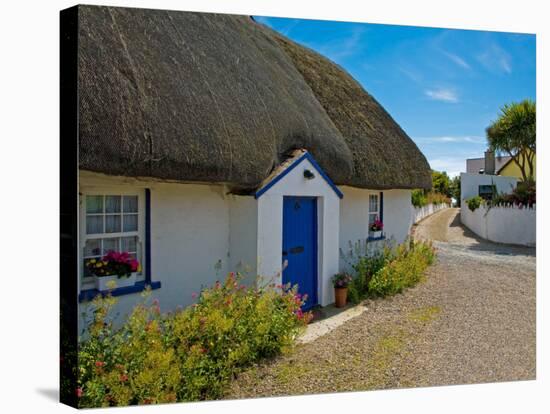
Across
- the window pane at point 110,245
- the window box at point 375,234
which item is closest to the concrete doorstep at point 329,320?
the window box at point 375,234

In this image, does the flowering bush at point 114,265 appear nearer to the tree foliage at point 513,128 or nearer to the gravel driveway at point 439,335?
the gravel driveway at point 439,335

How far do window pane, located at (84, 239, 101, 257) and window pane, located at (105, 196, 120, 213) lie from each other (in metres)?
0.29

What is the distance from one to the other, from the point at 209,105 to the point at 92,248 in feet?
5.79

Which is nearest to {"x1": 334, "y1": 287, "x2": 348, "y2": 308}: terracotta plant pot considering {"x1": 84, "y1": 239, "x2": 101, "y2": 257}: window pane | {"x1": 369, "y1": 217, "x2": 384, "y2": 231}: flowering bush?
{"x1": 369, "y1": 217, "x2": 384, "y2": 231}: flowering bush

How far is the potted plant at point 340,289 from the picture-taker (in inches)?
258

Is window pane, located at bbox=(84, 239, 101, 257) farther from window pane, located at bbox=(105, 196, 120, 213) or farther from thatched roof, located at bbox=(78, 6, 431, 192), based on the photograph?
thatched roof, located at bbox=(78, 6, 431, 192)

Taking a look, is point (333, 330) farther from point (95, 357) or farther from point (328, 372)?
point (95, 357)

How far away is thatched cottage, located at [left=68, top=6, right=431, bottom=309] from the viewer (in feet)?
13.2

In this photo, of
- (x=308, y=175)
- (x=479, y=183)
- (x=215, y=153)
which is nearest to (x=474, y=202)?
(x=479, y=183)

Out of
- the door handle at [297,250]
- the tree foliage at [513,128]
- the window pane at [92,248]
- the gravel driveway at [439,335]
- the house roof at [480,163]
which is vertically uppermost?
the tree foliage at [513,128]

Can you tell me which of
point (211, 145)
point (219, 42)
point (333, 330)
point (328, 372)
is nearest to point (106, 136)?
point (211, 145)

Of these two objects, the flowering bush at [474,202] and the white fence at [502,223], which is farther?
the flowering bush at [474,202]

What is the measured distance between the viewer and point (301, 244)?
6277mm

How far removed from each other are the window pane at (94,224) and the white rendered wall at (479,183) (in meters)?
4.52
